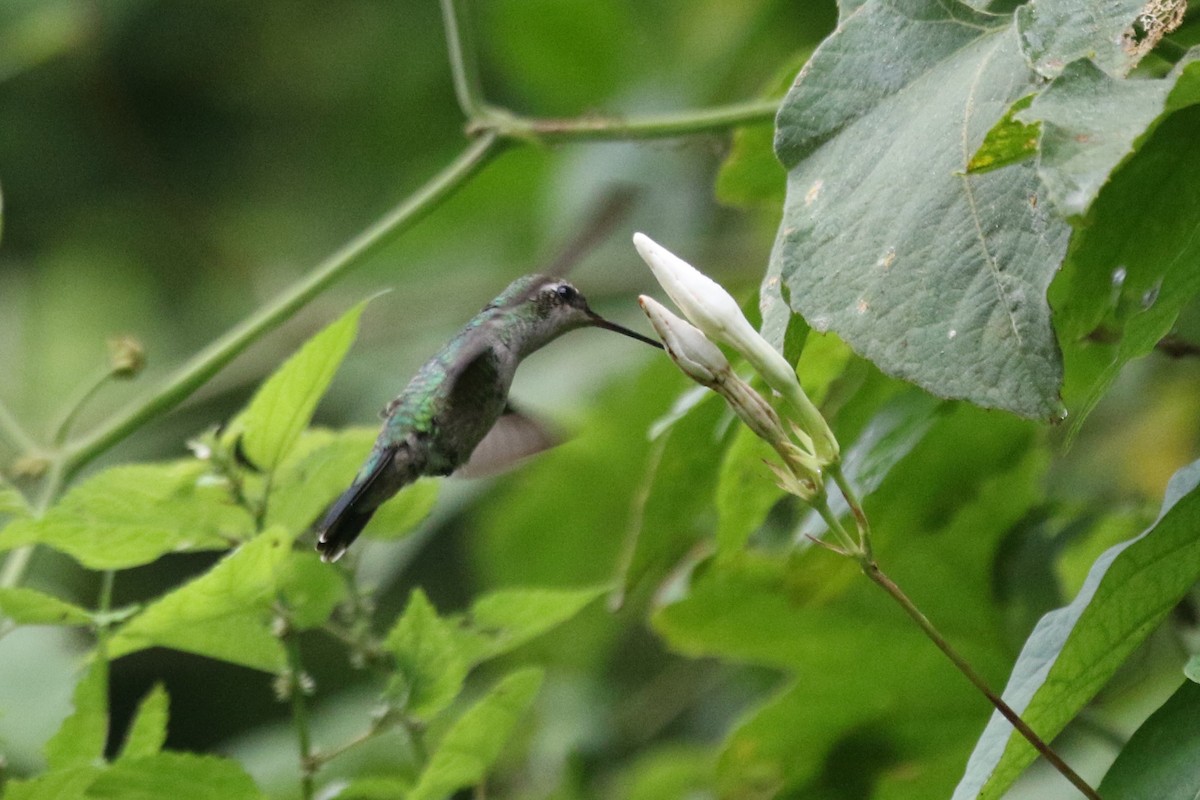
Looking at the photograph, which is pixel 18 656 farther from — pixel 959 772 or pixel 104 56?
pixel 104 56

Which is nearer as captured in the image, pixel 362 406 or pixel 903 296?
pixel 903 296

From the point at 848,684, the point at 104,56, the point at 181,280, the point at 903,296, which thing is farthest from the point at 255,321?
the point at 104,56

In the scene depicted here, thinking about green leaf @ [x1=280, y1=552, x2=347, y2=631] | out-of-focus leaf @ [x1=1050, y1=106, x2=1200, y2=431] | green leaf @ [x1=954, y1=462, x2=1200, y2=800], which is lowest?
green leaf @ [x1=954, y1=462, x2=1200, y2=800]

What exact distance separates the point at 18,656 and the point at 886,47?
147 centimetres

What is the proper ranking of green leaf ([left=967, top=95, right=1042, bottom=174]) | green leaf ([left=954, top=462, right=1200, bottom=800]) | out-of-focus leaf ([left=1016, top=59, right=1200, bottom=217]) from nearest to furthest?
out-of-focus leaf ([left=1016, top=59, right=1200, bottom=217]) → green leaf ([left=967, top=95, right=1042, bottom=174]) → green leaf ([left=954, top=462, right=1200, bottom=800])

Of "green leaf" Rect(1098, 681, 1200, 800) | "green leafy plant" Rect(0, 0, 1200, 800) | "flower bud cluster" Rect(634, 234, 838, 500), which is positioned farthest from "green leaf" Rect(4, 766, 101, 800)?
"green leaf" Rect(1098, 681, 1200, 800)

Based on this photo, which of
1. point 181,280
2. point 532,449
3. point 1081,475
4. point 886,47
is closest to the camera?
point 886,47

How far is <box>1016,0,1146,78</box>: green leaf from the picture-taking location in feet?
2.93

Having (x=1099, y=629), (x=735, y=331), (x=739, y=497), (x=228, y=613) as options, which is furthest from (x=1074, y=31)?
(x=228, y=613)

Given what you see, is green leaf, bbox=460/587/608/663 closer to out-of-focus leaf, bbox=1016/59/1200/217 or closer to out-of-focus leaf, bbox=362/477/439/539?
out-of-focus leaf, bbox=362/477/439/539

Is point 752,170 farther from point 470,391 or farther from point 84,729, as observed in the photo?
point 84,729

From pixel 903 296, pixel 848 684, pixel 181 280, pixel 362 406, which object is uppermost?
pixel 181 280

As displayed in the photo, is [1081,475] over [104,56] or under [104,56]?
under

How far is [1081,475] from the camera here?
103 inches
